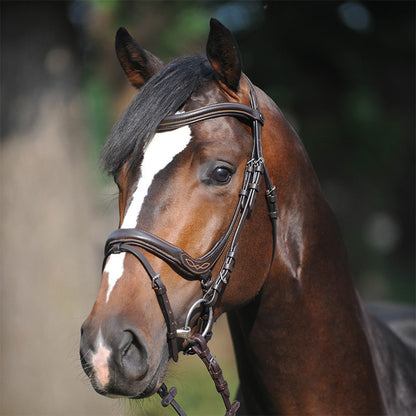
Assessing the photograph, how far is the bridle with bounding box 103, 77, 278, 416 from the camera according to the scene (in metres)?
1.50

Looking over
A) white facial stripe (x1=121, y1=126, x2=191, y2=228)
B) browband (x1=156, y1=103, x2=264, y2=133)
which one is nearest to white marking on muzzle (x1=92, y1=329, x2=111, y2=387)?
white facial stripe (x1=121, y1=126, x2=191, y2=228)

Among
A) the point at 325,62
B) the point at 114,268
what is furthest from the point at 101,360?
the point at 325,62

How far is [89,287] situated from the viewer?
4.41 metres

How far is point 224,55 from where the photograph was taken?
1.77 meters

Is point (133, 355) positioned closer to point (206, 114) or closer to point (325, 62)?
point (206, 114)

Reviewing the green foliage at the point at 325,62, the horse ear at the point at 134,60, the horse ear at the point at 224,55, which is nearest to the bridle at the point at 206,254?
the horse ear at the point at 224,55

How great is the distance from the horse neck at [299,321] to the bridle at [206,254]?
3.9 inches

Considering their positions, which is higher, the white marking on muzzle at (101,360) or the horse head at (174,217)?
the horse head at (174,217)

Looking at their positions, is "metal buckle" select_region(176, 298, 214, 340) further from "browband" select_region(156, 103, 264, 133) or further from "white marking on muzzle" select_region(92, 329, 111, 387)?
"browband" select_region(156, 103, 264, 133)

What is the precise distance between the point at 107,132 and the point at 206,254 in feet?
18.5

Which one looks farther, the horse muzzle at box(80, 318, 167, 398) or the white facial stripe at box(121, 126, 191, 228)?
the white facial stripe at box(121, 126, 191, 228)

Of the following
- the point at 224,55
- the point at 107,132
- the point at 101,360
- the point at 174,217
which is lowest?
the point at 101,360

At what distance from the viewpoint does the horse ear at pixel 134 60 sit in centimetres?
196

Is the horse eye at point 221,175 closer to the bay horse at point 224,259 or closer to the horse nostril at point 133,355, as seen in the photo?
the bay horse at point 224,259
